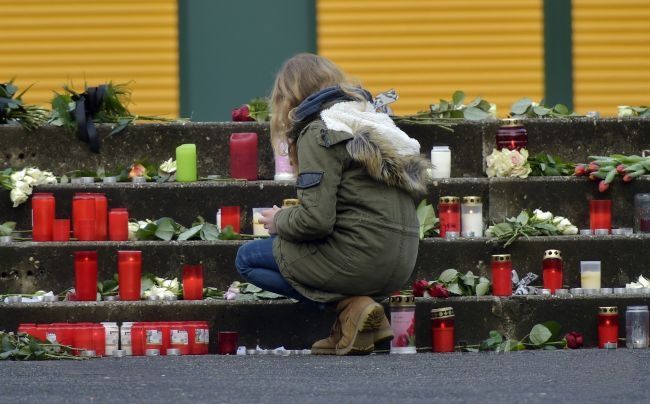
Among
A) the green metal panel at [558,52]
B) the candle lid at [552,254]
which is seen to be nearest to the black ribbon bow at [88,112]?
the candle lid at [552,254]

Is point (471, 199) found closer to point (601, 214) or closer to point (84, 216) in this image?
point (601, 214)

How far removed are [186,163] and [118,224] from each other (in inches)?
21.9

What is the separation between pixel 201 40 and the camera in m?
12.6

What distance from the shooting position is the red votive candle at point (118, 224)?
9.45 metres

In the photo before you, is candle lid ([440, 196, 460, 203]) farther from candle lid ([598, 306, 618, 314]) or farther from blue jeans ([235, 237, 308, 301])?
blue jeans ([235, 237, 308, 301])

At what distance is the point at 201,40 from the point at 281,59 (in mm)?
624

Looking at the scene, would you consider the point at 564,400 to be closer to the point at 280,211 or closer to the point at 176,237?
the point at 280,211

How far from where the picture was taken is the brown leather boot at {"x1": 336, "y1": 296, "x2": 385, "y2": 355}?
8.29 m

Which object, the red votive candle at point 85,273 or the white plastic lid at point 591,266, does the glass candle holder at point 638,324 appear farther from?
the red votive candle at point 85,273

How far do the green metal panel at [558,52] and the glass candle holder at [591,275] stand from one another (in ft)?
11.7

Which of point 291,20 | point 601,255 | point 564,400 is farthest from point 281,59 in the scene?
point 564,400

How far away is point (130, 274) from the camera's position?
909 centimetres

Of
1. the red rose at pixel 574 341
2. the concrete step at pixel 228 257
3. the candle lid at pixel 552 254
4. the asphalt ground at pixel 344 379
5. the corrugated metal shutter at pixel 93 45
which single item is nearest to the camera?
the asphalt ground at pixel 344 379

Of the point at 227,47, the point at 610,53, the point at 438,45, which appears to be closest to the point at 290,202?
the point at 227,47
